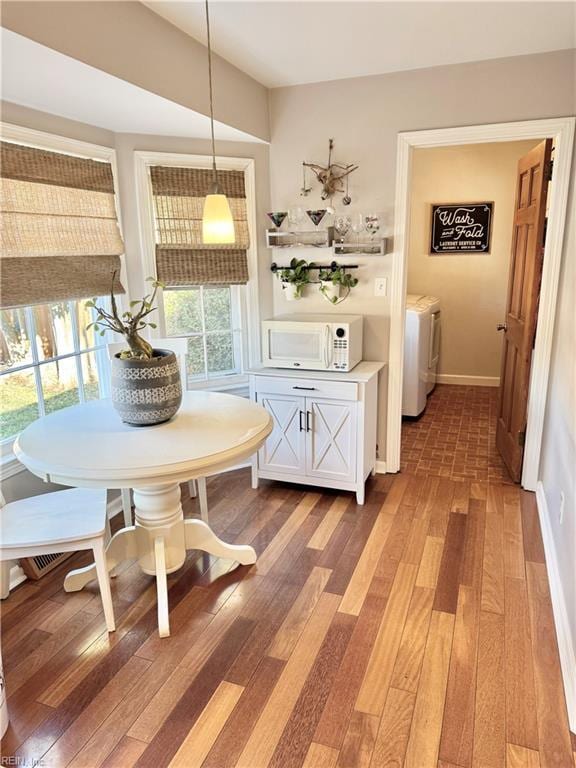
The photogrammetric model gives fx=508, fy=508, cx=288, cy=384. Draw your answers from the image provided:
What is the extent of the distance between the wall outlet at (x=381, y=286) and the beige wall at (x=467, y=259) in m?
2.43

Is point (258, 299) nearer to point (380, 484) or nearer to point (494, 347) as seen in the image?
point (380, 484)

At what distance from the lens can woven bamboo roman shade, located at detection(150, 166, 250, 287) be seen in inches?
122

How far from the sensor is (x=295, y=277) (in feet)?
11.0

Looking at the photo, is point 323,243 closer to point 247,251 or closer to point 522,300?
point 247,251

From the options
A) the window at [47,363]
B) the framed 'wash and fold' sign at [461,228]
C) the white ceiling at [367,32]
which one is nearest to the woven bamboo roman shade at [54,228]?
the window at [47,363]

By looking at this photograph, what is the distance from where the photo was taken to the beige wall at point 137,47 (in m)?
1.71

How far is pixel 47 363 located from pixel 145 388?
89cm

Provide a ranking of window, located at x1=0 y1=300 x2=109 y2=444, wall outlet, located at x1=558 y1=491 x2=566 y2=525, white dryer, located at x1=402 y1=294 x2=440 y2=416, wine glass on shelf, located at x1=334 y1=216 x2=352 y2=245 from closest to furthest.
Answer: wall outlet, located at x1=558 y1=491 x2=566 y2=525 < window, located at x1=0 y1=300 x2=109 y2=444 < wine glass on shelf, located at x1=334 y1=216 x2=352 y2=245 < white dryer, located at x1=402 y1=294 x2=440 y2=416

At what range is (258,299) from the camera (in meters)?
3.51

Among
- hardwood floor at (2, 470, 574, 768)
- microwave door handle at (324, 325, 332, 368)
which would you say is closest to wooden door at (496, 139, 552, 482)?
hardwood floor at (2, 470, 574, 768)

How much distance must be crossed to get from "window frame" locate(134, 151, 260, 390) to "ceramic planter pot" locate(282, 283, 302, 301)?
21 centimetres

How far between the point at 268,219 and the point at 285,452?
155cm

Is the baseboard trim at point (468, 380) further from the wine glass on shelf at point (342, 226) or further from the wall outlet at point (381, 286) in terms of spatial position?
the wine glass on shelf at point (342, 226)

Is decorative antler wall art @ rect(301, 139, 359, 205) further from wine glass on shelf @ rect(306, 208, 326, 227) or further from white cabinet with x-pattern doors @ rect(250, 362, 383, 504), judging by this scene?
white cabinet with x-pattern doors @ rect(250, 362, 383, 504)
